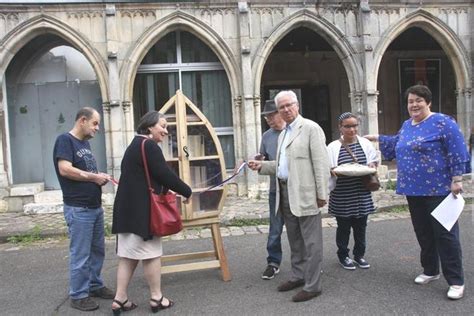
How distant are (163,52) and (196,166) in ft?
19.8

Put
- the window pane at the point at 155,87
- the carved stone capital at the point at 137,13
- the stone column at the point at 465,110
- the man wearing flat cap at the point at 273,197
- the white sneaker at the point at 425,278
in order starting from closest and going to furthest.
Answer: the white sneaker at the point at 425,278, the man wearing flat cap at the point at 273,197, the carved stone capital at the point at 137,13, the window pane at the point at 155,87, the stone column at the point at 465,110

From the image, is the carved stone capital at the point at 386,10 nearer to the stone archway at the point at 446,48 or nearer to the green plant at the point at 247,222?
the stone archway at the point at 446,48

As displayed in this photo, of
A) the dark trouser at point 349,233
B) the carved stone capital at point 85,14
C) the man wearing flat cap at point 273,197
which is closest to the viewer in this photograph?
the man wearing flat cap at point 273,197

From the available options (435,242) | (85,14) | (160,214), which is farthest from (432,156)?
(85,14)

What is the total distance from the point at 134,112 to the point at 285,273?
683cm

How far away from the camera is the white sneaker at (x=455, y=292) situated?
4016mm

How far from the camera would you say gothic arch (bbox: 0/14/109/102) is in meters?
9.30

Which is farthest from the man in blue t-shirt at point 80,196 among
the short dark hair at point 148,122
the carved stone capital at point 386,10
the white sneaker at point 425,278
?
the carved stone capital at point 386,10

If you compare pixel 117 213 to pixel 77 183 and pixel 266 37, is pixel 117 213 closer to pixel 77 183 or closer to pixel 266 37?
pixel 77 183

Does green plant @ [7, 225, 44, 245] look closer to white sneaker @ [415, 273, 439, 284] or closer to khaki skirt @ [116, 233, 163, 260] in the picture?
khaki skirt @ [116, 233, 163, 260]

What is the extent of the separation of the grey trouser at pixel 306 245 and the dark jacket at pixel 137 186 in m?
1.19

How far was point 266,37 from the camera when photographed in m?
10.0

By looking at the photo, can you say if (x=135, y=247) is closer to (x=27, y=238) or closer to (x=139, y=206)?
(x=139, y=206)

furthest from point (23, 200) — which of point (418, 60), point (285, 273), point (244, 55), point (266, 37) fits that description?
point (418, 60)
